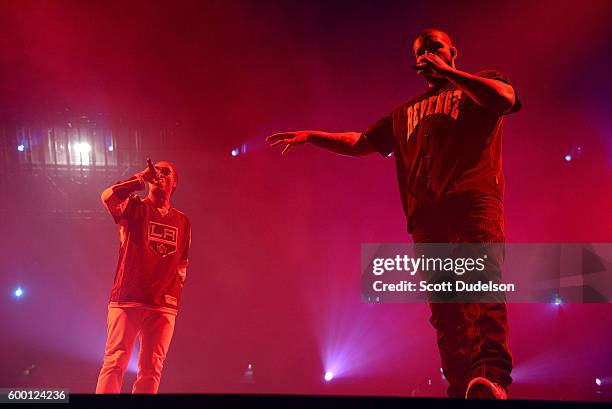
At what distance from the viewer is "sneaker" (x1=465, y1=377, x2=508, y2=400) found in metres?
2.25

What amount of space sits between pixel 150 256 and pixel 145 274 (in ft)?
0.36

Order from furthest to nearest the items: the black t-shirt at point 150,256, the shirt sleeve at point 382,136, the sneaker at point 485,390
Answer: the black t-shirt at point 150,256, the shirt sleeve at point 382,136, the sneaker at point 485,390

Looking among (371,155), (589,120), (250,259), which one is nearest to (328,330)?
(250,259)

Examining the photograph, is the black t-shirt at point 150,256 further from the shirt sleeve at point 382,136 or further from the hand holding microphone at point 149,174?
the shirt sleeve at point 382,136

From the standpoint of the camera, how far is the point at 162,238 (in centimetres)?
→ 314

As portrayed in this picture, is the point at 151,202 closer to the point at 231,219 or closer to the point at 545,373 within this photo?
the point at 231,219

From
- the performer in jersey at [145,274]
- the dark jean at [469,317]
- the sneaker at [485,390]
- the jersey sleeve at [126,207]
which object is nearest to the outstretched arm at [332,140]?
the dark jean at [469,317]

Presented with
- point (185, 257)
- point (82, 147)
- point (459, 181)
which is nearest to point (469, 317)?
point (459, 181)

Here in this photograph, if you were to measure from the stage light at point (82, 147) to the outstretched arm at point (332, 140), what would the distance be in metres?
1.26

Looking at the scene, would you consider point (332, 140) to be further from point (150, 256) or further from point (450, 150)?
point (150, 256)

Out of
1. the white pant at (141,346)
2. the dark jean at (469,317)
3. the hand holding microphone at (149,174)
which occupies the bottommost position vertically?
the white pant at (141,346)

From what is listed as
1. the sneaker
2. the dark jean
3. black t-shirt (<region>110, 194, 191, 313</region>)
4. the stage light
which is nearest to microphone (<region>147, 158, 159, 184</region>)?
black t-shirt (<region>110, 194, 191, 313</region>)

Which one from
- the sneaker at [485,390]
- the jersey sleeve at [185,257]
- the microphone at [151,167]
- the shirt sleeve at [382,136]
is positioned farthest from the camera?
the microphone at [151,167]

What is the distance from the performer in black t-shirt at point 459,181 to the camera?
7.59 ft
